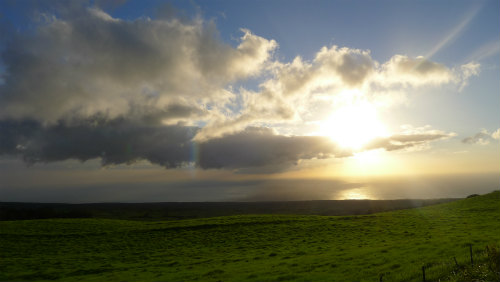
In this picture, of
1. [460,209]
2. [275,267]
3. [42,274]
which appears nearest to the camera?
[275,267]

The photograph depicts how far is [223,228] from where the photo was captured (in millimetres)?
58781

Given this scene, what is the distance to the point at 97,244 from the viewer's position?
50.1m

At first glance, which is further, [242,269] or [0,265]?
[0,265]

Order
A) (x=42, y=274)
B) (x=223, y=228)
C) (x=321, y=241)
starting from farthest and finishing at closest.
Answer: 1. (x=223, y=228)
2. (x=321, y=241)
3. (x=42, y=274)

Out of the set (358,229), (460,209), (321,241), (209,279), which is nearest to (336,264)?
(209,279)

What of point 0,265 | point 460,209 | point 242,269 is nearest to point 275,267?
point 242,269

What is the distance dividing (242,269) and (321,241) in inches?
734

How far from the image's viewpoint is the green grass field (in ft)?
84.8

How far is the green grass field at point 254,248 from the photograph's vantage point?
84.8 feet

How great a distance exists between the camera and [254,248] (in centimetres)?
4294

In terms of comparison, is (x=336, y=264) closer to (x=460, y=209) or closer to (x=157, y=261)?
(x=157, y=261)

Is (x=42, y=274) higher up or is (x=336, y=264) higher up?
(x=336, y=264)

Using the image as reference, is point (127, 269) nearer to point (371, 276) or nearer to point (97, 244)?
point (97, 244)

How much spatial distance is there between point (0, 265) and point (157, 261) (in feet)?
63.9
